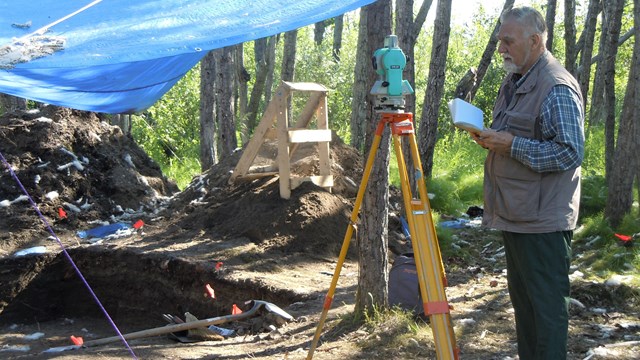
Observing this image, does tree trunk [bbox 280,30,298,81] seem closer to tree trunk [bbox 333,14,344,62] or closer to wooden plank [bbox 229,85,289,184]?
wooden plank [bbox 229,85,289,184]

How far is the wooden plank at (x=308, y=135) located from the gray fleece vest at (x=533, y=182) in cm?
524

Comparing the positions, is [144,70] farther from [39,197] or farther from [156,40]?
[39,197]

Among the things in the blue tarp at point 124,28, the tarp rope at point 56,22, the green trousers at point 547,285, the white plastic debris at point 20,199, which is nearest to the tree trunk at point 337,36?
the white plastic debris at point 20,199

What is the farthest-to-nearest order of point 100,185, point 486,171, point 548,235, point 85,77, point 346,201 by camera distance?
point 100,185 → point 346,201 → point 85,77 → point 486,171 → point 548,235

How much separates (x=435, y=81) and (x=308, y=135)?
2487 mm

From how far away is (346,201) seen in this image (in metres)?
9.41

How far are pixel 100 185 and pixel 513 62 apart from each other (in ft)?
29.6

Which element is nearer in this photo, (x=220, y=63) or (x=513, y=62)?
(x=513, y=62)

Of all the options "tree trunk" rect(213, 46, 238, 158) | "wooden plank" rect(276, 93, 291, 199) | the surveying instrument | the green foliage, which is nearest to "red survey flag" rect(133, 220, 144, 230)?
"wooden plank" rect(276, 93, 291, 199)

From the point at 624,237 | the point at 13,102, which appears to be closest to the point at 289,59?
the point at 13,102

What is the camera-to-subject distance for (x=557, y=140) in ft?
11.0

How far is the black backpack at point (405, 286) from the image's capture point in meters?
5.86

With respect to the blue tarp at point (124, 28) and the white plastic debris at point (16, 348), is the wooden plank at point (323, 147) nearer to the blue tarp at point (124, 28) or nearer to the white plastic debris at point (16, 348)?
the white plastic debris at point (16, 348)

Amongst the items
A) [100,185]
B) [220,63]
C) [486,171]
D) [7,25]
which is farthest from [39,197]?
[486,171]
